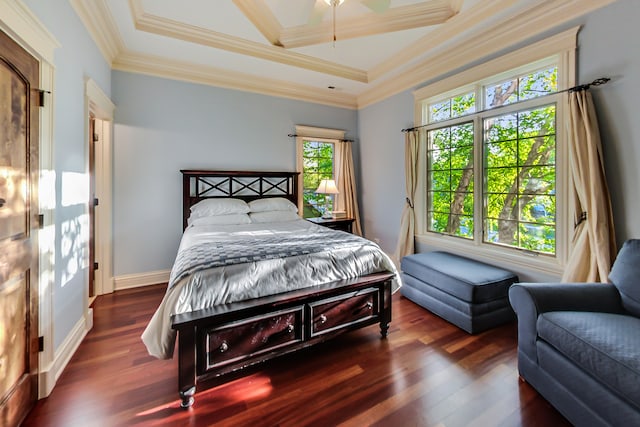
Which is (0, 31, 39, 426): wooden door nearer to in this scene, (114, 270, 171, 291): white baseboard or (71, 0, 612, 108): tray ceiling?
(71, 0, 612, 108): tray ceiling

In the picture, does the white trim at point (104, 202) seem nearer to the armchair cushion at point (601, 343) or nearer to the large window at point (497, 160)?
the large window at point (497, 160)

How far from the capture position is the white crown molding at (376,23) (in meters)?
2.73

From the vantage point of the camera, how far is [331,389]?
1.75 metres

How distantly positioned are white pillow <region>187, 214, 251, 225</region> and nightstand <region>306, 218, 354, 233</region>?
1.18 meters

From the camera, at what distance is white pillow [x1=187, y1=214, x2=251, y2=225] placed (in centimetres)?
329

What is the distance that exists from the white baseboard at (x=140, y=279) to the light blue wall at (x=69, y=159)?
993 mm

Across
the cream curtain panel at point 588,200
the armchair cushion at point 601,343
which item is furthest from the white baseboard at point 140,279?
the cream curtain panel at point 588,200

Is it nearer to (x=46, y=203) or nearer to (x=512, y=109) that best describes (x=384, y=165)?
(x=512, y=109)

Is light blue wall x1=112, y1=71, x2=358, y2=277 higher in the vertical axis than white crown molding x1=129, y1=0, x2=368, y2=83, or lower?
lower

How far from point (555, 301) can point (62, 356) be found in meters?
3.31

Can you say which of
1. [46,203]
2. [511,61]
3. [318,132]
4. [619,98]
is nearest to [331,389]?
[46,203]

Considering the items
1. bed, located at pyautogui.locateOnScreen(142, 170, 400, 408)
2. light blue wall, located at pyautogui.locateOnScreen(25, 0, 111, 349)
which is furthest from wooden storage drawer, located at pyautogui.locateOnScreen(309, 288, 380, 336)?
light blue wall, located at pyautogui.locateOnScreen(25, 0, 111, 349)

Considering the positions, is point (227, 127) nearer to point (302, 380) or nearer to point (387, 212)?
point (387, 212)

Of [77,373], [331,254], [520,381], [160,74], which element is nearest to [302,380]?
[331,254]
